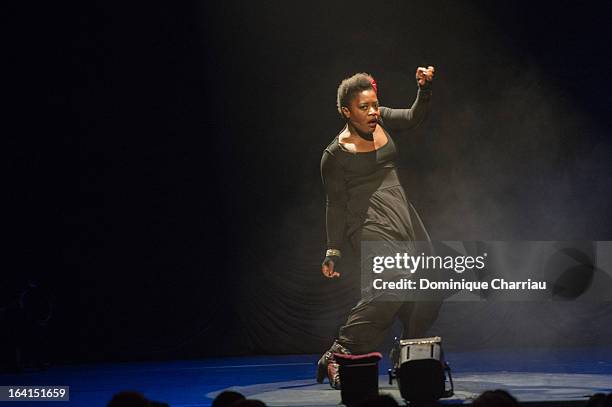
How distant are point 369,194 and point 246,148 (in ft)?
9.49

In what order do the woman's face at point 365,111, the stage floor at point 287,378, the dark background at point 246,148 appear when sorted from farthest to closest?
the dark background at point 246,148
the woman's face at point 365,111
the stage floor at point 287,378

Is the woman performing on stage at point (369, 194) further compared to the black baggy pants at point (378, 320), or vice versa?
the woman performing on stage at point (369, 194)

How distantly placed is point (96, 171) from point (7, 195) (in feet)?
3.09

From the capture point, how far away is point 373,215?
6766 mm

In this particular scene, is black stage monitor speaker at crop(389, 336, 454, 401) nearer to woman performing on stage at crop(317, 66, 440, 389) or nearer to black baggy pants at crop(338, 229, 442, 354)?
black baggy pants at crop(338, 229, 442, 354)

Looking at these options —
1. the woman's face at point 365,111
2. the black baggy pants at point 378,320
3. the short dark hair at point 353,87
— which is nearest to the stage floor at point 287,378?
the black baggy pants at point 378,320

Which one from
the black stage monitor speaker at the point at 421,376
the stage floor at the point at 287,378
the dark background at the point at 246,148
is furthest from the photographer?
the dark background at the point at 246,148

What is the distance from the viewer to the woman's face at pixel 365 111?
22.6ft

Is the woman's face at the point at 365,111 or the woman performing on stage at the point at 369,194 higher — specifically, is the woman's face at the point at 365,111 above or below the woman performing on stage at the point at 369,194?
above

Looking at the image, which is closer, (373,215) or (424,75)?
(424,75)

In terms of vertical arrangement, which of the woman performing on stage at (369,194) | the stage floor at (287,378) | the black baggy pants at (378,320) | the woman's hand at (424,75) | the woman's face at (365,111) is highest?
the woman's hand at (424,75)

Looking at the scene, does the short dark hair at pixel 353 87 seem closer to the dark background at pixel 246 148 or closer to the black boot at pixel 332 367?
the black boot at pixel 332 367

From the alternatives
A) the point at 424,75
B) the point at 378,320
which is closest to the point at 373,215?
the point at 378,320

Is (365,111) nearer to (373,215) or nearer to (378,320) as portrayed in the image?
(373,215)
